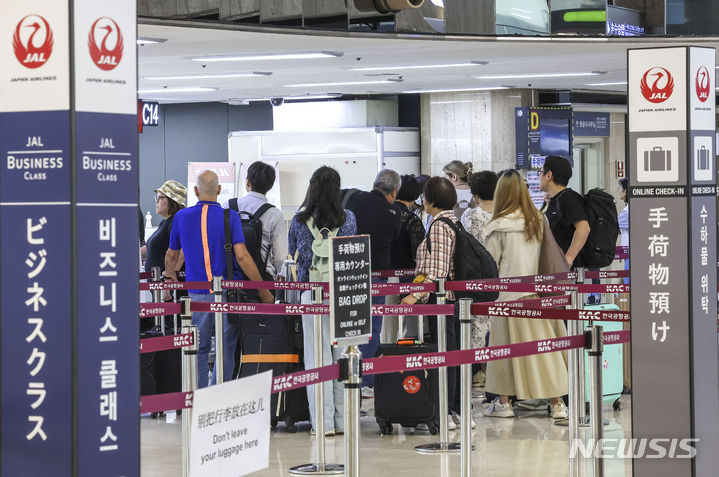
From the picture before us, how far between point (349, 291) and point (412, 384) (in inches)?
102

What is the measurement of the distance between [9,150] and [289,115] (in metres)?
16.1

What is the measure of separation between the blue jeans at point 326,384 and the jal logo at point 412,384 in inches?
16.8

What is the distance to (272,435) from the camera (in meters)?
8.22

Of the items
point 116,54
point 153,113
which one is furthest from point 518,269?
point 153,113

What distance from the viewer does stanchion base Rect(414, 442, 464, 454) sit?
24.5ft

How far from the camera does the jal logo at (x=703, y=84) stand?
566 cm

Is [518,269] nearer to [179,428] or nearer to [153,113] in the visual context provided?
[179,428]

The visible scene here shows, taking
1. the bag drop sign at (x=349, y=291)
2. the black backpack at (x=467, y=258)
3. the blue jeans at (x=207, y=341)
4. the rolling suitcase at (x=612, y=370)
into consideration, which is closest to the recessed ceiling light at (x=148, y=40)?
the blue jeans at (x=207, y=341)

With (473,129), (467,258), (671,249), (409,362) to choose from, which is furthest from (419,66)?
(409,362)

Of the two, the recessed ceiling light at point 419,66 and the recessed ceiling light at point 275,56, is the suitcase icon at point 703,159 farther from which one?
the recessed ceiling light at point 419,66

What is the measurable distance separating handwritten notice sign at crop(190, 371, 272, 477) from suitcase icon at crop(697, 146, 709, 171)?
2.52m

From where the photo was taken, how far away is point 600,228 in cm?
932

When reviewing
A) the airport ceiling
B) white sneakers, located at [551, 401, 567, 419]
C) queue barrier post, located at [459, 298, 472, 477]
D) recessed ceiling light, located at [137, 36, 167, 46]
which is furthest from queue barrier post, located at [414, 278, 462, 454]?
recessed ceiling light, located at [137, 36, 167, 46]

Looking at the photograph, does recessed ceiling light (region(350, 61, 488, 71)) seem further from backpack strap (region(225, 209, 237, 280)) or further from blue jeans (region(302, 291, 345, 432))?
blue jeans (region(302, 291, 345, 432))
